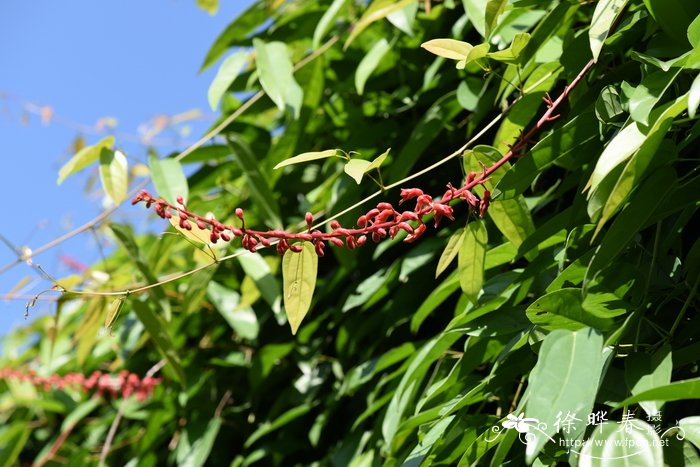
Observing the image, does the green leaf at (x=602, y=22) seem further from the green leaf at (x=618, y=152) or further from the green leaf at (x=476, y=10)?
the green leaf at (x=476, y=10)

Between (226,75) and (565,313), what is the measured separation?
32.8 inches

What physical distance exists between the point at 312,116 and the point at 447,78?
0.98 feet

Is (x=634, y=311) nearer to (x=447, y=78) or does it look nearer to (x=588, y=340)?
(x=588, y=340)

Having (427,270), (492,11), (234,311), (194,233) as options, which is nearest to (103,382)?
(234,311)

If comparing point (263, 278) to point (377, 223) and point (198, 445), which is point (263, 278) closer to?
point (198, 445)

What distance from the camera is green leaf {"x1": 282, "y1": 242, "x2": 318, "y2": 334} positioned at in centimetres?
79

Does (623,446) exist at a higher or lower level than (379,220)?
lower

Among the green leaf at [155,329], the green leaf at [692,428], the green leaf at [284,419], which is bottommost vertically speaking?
the green leaf at [284,419]

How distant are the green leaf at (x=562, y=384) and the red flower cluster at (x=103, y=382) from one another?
118cm

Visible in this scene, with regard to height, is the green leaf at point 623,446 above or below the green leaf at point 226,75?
below

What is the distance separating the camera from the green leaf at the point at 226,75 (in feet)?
4.35

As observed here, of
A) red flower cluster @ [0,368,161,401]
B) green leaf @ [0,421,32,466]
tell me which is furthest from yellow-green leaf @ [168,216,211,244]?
green leaf @ [0,421,32,466]

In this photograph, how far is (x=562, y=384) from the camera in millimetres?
610

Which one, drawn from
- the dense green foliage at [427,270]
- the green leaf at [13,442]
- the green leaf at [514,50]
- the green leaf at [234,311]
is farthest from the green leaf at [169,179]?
the green leaf at [13,442]
